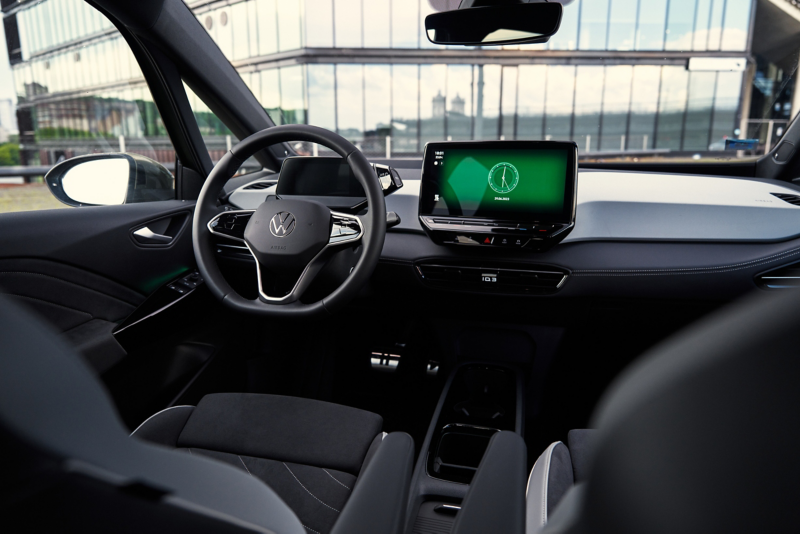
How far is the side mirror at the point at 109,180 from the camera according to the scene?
200cm

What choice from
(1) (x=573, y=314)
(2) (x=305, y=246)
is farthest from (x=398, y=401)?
(2) (x=305, y=246)

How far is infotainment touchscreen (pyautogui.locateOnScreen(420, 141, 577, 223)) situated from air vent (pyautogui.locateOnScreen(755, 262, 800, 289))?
2.59 feet

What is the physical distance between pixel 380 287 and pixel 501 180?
77cm

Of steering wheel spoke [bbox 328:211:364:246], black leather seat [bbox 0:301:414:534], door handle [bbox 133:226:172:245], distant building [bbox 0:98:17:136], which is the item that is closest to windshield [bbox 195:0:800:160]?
steering wheel spoke [bbox 328:211:364:246]

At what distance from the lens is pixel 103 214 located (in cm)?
192

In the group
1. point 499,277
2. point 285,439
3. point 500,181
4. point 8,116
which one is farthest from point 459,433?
point 8,116

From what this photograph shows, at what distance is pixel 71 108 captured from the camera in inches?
85.5

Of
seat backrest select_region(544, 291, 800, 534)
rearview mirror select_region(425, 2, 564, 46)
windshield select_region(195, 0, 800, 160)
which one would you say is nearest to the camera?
seat backrest select_region(544, 291, 800, 534)

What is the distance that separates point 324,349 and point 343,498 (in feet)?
4.32

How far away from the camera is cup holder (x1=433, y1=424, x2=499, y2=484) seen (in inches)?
74.6

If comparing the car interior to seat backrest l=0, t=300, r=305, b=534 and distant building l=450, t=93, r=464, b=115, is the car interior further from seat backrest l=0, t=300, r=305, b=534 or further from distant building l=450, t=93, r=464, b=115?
distant building l=450, t=93, r=464, b=115

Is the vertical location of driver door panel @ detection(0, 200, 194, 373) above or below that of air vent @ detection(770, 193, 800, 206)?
below

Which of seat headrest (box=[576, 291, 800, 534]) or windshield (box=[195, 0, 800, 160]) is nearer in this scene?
seat headrest (box=[576, 291, 800, 534])

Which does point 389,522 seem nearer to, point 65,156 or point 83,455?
point 83,455
